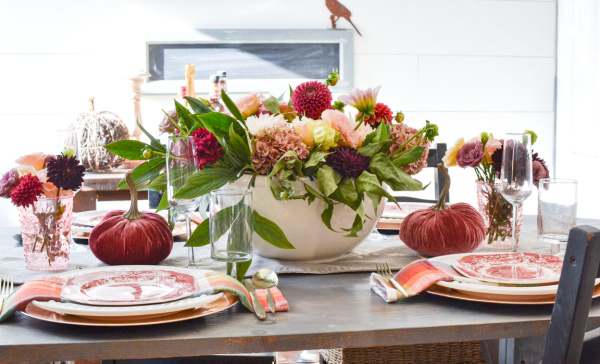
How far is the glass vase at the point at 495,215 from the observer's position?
1.27 m

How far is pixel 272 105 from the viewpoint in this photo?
119cm

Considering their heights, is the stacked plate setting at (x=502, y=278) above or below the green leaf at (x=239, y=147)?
below

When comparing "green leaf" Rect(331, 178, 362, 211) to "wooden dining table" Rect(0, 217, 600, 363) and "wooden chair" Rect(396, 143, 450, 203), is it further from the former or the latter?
"wooden chair" Rect(396, 143, 450, 203)

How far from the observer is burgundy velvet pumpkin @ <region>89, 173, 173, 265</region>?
1.13 meters

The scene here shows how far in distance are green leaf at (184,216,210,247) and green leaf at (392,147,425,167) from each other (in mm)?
357

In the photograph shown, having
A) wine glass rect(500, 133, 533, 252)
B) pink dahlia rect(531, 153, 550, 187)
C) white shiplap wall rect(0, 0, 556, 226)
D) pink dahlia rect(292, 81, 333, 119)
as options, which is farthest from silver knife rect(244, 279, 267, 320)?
white shiplap wall rect(0, 0, 556, 226)

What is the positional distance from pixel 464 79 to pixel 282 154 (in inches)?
103

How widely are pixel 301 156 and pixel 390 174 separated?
157 millimetres

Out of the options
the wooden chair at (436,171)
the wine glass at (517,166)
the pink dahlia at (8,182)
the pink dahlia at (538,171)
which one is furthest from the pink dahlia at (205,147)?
the wooden chair at (436,171)

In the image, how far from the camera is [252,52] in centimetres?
329

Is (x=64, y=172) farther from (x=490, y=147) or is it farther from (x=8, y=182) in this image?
(x=490, y=147)

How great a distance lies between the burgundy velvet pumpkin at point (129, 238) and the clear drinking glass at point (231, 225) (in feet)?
0.68

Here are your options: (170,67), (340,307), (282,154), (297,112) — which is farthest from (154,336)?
(170,67)

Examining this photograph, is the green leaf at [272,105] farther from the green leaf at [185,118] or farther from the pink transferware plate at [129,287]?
the pink transferware plate at [129,287]
